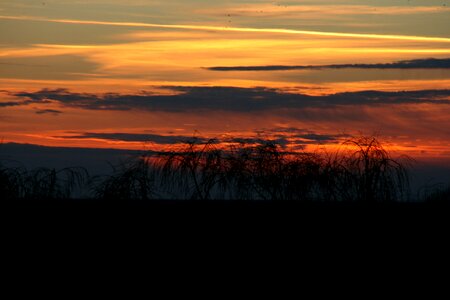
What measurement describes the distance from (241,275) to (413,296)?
2.75 meters

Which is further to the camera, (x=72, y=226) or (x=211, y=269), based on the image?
(x=72, y=226)

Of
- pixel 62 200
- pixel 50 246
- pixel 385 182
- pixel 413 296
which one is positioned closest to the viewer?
pixel 413 296

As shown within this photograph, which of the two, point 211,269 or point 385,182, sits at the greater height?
point 385,182

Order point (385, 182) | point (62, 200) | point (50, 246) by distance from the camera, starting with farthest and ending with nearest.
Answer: point (385, 182) → point (62, 200) → point (50, 246)

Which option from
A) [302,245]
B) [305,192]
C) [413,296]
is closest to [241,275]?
[302,245]

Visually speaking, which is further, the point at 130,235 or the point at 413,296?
the point at 130,235

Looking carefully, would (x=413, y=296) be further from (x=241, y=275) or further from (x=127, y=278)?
(x=127, y=278)

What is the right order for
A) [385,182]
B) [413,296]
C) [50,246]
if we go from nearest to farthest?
[413,296] → [50,246] → [385,182]

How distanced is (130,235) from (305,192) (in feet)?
20.8

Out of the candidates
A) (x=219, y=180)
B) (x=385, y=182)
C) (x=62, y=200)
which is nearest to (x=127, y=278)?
(x=62, y=200)

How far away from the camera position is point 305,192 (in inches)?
800

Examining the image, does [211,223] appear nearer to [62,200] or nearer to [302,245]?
[302,245]

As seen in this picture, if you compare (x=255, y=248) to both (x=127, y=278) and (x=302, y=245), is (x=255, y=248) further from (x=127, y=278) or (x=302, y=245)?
(x=127, y=278)

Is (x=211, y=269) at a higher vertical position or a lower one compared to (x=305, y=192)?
lower
